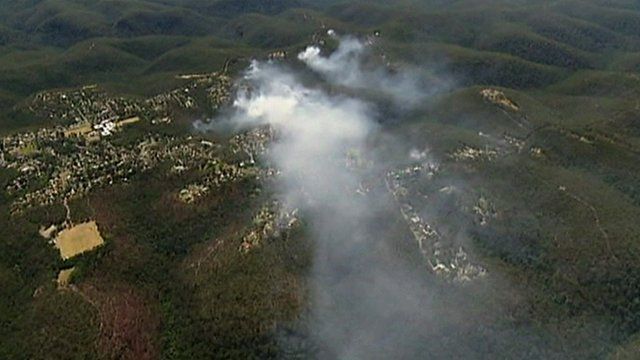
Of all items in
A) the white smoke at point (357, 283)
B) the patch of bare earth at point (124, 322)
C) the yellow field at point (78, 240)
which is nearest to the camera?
the white smoke at point (357, 283)

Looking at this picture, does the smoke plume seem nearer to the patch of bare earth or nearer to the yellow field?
the patch of bare earth

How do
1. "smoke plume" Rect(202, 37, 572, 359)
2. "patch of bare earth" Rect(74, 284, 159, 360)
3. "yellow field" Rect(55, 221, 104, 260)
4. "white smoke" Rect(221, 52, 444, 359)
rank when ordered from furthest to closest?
"yellow field" Rect(55, 221, 104, 260) < "patch of bare earth" Rect(74, 284, 159, 360) < "white smoke" Rect(221, 52, 444, 359) < "smoke plume" Rect(202, 37, 572, 359)

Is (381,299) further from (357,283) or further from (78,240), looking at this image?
(78,240)

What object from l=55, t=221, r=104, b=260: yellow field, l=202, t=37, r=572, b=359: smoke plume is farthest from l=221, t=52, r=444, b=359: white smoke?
l=55, t=221, r=104, b=260: yellow field

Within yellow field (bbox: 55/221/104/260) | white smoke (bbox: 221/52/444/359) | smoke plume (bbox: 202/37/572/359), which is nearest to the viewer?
smoke plume (bbox: 202/37/572/359)

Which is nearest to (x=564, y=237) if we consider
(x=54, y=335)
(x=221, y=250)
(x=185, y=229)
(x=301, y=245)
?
(x=301, y=245)

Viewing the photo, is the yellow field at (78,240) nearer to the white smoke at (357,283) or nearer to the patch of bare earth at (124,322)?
the patch of bare earth at (124,322)

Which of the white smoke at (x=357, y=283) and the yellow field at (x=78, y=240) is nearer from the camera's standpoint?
the white smoke at (x=357, y=283)

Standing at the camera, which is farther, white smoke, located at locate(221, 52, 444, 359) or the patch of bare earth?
the patch of bare earth

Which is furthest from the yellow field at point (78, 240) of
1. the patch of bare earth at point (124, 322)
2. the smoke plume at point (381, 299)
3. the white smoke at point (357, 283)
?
the white smoke at point (357, 283)
